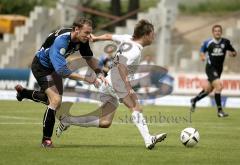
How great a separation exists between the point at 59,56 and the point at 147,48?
906 inches

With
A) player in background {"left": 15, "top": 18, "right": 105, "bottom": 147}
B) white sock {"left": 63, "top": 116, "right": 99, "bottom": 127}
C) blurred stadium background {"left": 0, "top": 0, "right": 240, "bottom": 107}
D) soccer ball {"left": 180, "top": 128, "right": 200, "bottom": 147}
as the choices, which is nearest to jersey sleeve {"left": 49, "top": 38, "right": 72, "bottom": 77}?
player in background {"left": 15, "top": 18, "right": 105, "bottom": 147}

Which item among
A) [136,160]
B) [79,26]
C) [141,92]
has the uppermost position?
[79,26]

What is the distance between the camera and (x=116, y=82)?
14.6 metres

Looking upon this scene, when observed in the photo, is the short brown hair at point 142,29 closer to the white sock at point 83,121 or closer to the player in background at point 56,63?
the player in background at point 56,63

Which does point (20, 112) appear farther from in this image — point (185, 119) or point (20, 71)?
point (20, 71)

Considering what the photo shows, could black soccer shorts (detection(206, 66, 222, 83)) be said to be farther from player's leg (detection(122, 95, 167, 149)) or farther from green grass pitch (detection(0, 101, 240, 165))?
player's leg (detection(122, 95, 167, 149))

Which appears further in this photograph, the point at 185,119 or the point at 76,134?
the point at 185,119

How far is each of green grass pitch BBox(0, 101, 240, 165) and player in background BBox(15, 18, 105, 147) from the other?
2.19 feet

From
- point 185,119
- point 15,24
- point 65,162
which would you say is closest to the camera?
point 65,162

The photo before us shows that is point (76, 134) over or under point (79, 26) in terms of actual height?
under

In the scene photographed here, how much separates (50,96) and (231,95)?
17826 mm

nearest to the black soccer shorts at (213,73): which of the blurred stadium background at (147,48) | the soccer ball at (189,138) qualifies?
the blurred stadium background at (147,48)

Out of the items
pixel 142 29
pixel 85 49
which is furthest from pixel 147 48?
pixel 142 29

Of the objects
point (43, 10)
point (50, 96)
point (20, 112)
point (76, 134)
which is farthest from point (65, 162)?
point (43, 10)
